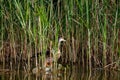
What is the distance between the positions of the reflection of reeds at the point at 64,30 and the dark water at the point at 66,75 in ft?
0.64

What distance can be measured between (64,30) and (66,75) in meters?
1.02

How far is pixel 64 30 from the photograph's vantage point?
21.1 feet

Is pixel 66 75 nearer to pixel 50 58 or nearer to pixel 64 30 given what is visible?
pixel 50 58

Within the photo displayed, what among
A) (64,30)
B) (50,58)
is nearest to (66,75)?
(50,58)

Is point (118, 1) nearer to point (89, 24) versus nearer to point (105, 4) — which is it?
point (105, 4)

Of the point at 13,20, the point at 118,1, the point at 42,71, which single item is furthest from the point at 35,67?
the point at 118,1

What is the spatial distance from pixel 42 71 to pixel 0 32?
48.5 inches

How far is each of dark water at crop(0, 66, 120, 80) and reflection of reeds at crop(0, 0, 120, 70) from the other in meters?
0.19

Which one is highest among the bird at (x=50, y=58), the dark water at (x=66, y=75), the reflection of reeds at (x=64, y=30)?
the reflection of reeds at (x=64, y=30)

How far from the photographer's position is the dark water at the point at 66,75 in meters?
5.49

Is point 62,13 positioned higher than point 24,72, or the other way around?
point 62,13

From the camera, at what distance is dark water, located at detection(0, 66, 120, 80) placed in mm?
5488

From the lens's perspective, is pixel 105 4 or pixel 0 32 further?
pixel 0 32

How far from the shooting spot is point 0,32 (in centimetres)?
644
